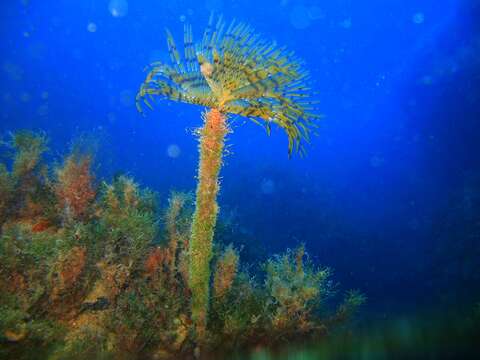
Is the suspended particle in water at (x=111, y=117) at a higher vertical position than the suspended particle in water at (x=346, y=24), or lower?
lower

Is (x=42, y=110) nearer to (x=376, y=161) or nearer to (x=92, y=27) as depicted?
(x=92, y=27)

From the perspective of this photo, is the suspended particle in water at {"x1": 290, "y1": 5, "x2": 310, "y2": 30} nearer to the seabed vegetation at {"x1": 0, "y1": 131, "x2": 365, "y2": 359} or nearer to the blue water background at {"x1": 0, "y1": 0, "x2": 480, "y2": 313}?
the blue water background at {"x1": 0, "y1": 0, "x2": 480, "y2": 313}

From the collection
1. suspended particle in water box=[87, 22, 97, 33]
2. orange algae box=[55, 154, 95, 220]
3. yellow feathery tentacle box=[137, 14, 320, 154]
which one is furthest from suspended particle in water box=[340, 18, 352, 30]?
orange algae box=[55, 154, 95, 220]

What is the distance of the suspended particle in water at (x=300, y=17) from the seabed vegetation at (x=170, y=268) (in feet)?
256

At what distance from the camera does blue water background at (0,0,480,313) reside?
1730cm

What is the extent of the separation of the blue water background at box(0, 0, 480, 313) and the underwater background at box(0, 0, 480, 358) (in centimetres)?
15

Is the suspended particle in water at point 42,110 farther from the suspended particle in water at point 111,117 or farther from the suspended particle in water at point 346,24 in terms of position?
the suspended particle in water at point 346,24

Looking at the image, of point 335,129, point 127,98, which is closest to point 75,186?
point 335,129

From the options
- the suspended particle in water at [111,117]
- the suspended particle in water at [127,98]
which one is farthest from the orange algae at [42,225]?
the suspended particle in water at [127,98]

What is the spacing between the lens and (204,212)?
3721 mm

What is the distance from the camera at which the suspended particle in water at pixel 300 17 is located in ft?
239

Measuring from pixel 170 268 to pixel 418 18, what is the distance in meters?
61.2

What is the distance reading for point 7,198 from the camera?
4.43 m

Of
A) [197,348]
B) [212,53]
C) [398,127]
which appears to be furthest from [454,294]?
[398,127]
